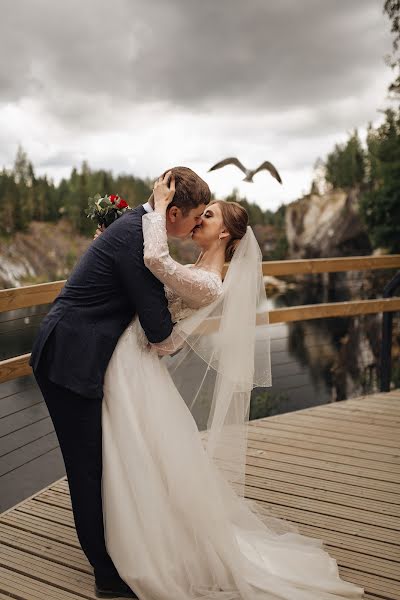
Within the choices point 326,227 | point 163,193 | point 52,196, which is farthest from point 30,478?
point 52,196

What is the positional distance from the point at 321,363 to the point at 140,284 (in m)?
10.9

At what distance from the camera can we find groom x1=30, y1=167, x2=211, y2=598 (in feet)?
5.95

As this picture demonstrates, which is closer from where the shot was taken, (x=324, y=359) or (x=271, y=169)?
→ (x=271, y=169)

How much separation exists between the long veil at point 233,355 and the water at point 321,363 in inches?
200

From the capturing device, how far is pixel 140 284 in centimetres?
179

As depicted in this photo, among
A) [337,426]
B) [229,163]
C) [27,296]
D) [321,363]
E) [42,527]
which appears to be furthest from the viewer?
[321,363]

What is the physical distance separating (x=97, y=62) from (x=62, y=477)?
2566 centimetres

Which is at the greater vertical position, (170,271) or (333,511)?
(170,271)

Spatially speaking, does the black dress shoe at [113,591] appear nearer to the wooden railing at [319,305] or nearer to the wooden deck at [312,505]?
the wooden deck at [312,505]

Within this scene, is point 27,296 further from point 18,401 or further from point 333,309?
point 333,309

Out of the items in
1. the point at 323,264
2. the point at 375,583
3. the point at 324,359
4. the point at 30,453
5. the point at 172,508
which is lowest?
the point at 324,359

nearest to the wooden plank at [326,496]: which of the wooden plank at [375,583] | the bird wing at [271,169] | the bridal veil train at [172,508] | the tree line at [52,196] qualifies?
the wooden plank at [375,583]

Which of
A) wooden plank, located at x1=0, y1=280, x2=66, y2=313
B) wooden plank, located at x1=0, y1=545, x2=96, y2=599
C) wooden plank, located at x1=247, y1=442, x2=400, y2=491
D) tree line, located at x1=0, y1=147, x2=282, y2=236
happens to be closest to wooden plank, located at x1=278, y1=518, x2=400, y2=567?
wooden plank, located at x1=247, y1=442, x2=400, y2=491

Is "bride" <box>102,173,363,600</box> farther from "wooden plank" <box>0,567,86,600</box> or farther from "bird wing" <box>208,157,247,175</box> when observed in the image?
"bird wing" <box>208,157,247,175</box>
